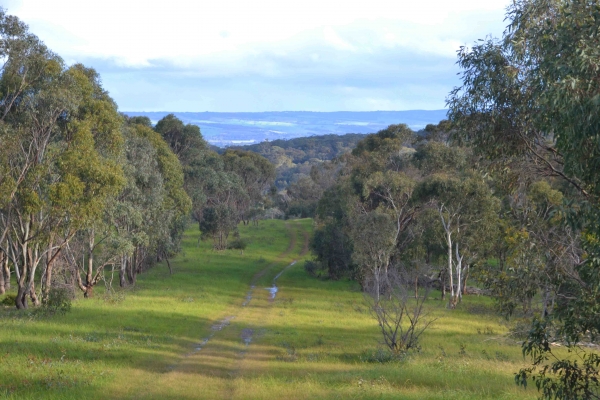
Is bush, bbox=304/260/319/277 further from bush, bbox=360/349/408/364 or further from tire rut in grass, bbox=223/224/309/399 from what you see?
bush, bbox=360/349/408/364

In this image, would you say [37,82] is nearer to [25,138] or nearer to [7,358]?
[25,138]

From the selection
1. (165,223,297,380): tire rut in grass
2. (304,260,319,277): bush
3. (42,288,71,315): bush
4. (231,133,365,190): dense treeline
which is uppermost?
(231,133,365,190): dense treeline

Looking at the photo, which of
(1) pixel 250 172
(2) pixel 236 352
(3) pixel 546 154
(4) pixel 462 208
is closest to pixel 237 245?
(1) pixel 250 172

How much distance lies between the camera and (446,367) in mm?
18188

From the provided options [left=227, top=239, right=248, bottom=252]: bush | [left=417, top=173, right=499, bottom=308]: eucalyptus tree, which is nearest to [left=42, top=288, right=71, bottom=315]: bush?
[left=417, top=173, right=499, bottom=308]: eucalyptus tree

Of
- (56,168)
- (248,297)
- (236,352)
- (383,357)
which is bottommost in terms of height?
(248,297)

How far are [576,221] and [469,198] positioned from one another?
29153 millimetres

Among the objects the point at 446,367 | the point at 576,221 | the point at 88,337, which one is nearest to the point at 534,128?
the point at 576,221

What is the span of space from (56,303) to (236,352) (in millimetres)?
9442

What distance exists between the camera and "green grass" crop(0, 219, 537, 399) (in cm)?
1471

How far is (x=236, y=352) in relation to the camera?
20.7 m

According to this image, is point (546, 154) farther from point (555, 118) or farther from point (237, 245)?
point (237, 245)

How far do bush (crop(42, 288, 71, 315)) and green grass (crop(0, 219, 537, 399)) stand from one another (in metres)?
0.70

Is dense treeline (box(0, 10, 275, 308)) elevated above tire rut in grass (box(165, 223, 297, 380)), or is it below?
above
